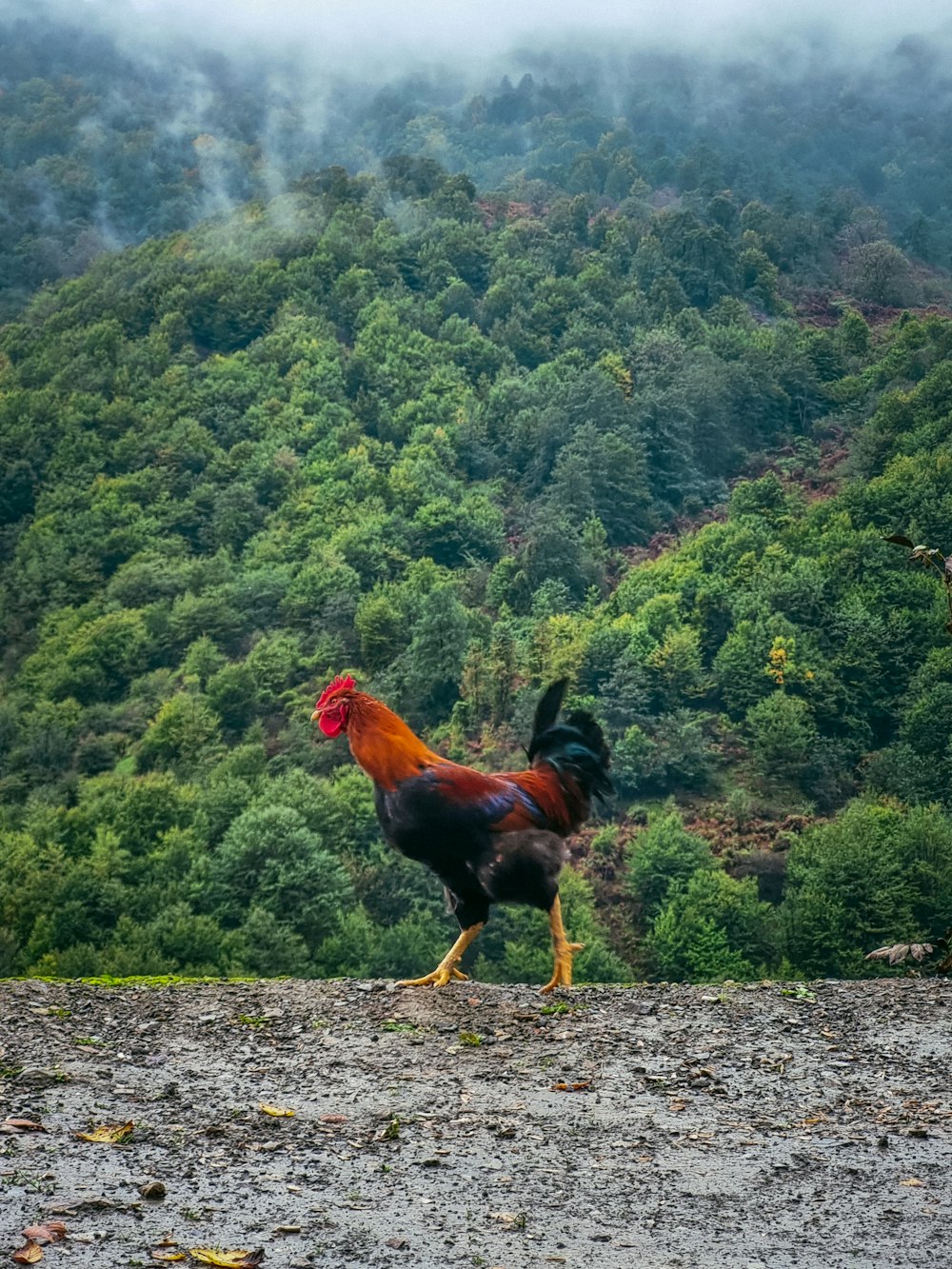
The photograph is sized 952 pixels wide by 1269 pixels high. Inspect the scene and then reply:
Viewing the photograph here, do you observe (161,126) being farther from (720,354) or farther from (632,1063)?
(632,1063)

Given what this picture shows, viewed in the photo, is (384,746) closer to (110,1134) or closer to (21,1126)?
(110,1134)

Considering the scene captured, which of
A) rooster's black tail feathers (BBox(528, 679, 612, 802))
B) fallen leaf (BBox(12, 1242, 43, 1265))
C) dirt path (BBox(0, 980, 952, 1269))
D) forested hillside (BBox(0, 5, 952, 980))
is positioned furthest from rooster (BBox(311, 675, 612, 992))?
forested hillside (BBox(0, 5, 952, 980))

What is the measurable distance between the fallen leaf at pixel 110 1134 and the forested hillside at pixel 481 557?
25.2 m

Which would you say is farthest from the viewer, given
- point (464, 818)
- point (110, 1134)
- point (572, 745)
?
point (572, 745)

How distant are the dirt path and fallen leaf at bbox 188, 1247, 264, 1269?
0.09 meters

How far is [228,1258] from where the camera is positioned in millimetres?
5133

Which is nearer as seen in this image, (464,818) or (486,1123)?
(486,1123)

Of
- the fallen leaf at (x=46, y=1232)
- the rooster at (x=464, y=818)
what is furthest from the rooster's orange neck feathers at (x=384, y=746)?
the fallen leaf at (x=46, y=1232)

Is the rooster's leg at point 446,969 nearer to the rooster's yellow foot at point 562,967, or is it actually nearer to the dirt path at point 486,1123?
the dirt path at point 486,1123

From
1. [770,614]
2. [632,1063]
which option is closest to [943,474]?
[770,614]

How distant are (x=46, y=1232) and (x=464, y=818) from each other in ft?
15.3

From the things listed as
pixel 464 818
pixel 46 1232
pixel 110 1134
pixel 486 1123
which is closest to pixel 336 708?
pixel 464 818

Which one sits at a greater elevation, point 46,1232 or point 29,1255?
point 29,1255

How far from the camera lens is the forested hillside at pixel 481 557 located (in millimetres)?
36531
